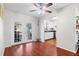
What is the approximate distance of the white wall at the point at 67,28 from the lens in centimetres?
404

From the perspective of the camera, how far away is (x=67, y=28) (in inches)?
171

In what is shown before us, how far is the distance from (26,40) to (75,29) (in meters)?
3.91

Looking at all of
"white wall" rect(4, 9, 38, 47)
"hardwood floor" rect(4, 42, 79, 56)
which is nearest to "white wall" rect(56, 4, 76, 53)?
"hardwood floor" rect(4, 42, 79, 56)

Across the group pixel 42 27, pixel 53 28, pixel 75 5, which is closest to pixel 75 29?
pixel 75 5

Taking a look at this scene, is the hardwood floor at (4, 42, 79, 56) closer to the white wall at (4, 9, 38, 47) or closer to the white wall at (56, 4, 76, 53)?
the white wall at (56, 4, 76, 53)

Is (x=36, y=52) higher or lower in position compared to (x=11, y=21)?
lower

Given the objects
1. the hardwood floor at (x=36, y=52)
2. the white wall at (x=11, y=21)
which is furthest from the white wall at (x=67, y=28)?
the white wall at (x=11, y=21)

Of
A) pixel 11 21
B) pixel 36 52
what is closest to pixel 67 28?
pixel 36 52

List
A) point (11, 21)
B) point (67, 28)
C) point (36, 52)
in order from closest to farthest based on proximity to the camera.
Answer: point (36, 52) → point (67, 28) → point (11, 21)

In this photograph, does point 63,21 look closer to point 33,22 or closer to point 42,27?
point 42,27

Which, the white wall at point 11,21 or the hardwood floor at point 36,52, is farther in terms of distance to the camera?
the white wall at point 11,21

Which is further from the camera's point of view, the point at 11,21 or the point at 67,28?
the point at 11,21

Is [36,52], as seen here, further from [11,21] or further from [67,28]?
[11,21]

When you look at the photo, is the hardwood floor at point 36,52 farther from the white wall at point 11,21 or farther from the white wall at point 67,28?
the white wall at point 11,21
